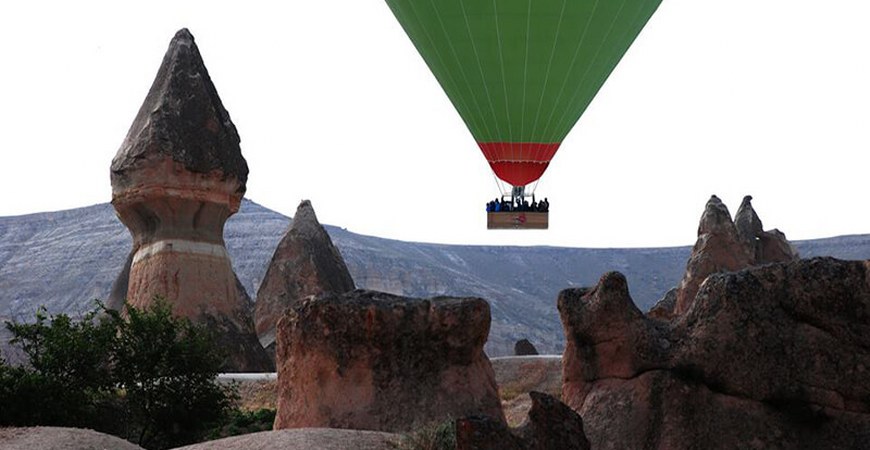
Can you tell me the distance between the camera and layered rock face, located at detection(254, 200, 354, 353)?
29062 millimetres

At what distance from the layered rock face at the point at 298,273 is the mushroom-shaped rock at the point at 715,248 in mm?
6848

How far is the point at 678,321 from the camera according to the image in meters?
11.1

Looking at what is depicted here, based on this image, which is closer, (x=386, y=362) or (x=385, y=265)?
(x=386, y=362)

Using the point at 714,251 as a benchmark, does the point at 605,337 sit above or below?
below

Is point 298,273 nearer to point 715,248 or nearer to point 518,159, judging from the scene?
point 518,159

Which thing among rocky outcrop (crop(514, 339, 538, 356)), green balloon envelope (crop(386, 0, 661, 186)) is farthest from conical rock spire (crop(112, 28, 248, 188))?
rocky outcrop (crop(514, 339, 538, 356))

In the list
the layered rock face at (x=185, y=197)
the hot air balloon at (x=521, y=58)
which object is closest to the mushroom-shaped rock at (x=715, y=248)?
the hot air balloon at (x=521, y=58)

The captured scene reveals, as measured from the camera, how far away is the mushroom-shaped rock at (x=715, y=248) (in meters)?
28.9

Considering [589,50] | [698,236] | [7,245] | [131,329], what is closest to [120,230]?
[7,245]

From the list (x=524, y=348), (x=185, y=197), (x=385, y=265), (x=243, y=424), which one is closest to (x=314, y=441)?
(x=243, y=424)

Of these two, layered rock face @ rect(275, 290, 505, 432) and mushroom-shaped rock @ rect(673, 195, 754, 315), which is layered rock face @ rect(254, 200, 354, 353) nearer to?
mushroom-shaped rock @ rect(673, 195, 754, 315)

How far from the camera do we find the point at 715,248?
96.1ft

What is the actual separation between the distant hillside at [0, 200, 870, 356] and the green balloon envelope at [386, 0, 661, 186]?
46.8 m

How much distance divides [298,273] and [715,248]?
8300 millimetres
